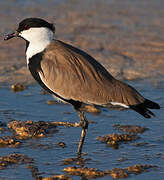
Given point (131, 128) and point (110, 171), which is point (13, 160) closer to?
point (110, 171)

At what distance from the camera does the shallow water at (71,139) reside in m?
5.98

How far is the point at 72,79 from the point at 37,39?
0.69 meters

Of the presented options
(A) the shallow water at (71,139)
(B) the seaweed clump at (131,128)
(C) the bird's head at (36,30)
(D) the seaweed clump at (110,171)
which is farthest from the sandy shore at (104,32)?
(D) the seaweed clump at (110,171)

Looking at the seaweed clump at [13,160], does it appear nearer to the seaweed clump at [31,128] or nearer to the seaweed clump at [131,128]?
the seaweed clump at [31,128]

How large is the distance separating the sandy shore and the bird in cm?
267

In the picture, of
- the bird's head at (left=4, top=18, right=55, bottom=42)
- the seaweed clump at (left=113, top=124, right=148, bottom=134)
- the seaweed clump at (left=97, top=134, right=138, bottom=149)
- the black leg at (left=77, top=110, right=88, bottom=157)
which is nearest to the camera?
the black leg at (left=77, top=110, right=88, bottom=157)

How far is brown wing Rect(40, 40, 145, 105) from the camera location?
641 cm

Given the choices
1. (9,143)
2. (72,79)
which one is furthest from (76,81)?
(9,143)

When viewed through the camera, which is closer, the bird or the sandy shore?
the bird

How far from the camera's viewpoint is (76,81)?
646cm

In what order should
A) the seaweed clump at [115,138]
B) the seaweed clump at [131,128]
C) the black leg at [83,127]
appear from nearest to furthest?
the black leg at [83,127] < the seaweed clump at [115,138] < the seaweed clump at [131,128]

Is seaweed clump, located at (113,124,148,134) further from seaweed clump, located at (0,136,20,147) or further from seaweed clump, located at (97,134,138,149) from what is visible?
seaweed clump, located at (0,136,20,147)

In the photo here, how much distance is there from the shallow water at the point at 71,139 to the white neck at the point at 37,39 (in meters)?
1.19

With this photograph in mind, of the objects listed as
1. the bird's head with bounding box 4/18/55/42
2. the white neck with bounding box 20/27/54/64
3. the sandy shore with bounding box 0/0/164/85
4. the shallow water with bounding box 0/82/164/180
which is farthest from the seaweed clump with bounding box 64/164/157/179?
the sandy shore with bounding box 0/0/164/85
